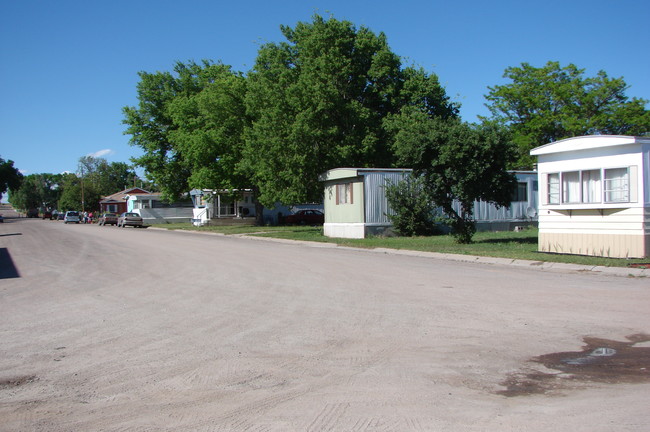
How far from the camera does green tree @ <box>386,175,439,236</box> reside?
90.3 feet

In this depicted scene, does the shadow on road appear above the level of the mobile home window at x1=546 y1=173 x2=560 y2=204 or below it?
below

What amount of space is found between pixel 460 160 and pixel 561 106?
3311 cm

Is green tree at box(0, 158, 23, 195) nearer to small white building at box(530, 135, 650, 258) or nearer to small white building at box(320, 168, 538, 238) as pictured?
small white building at box(320, 168, 538, 238)

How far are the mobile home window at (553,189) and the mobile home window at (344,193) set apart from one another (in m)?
12.1

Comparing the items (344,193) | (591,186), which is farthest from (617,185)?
(344,193)

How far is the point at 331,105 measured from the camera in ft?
104

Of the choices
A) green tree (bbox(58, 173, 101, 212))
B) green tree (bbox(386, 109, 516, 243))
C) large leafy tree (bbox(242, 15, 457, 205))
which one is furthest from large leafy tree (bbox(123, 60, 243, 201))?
green tree (bbox(58, 173, 101, 212))

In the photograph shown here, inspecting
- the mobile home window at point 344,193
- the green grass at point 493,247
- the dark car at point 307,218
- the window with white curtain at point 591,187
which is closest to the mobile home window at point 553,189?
the window with white curtain at point 591,187

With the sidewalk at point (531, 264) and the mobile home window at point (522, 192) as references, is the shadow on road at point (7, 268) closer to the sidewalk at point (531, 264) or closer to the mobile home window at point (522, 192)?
the sidewalk at point (531, 264)

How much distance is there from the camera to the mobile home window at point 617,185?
1611 centimetres

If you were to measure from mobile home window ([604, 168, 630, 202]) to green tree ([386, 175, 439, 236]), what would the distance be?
1128 cm

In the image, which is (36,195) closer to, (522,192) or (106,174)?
(106,174)

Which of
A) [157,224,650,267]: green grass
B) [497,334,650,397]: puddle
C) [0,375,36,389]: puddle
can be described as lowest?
[0,375,36,389]: puddle

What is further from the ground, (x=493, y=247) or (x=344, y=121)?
(x=344, y=121)
